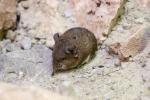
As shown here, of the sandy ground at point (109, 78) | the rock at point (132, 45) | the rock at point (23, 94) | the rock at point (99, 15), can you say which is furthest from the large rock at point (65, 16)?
the rock at point (23, 94)

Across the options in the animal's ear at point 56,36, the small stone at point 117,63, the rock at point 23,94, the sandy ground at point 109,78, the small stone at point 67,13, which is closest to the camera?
the rock at point 23,94

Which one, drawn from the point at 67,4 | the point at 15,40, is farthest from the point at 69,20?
the point at 15,40

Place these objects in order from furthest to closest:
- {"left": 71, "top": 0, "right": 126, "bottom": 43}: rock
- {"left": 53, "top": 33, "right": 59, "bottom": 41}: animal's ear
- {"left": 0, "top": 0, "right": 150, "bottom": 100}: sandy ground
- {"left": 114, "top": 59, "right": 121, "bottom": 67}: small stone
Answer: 1. {"left": 71, "top": 0, "right": 126, "bottom": 43}: rock
2. {"left": 53, "top": 33, "right": 59, "bottom": 41}: animal's ear
3. {"left": 114, "top": 59, "right": 121, "bottom": 67}: small stone
4. {"left": 0, "top": 0, "right": 150, "bottom": 100}: sandy ground

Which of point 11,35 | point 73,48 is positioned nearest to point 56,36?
point 73,48

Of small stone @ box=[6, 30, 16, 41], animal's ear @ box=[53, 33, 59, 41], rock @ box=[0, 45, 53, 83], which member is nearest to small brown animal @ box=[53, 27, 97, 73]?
animal's ear @ box=[53, 33, 59, 41]

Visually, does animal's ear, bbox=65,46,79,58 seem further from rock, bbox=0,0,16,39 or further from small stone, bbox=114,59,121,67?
rock, bbox=0,0,16,39

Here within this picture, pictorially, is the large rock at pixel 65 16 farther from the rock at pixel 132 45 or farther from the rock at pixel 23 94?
the rock at pixel 23 94

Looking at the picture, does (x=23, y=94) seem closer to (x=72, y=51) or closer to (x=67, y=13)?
(x=72, y=51)
